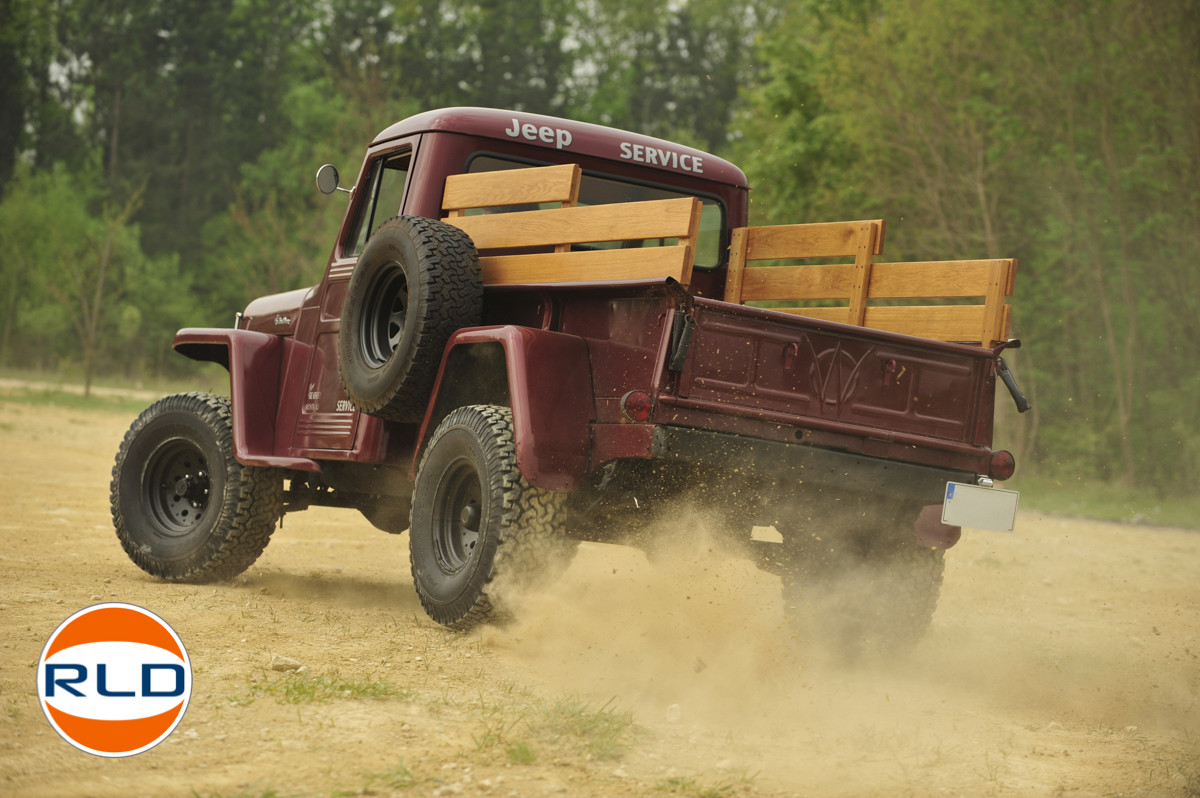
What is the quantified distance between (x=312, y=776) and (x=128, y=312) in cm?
4105

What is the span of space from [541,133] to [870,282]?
190 cm

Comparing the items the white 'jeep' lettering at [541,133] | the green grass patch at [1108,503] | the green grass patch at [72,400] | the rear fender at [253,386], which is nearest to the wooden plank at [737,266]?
the white 'jeep' lettering at [541,133]

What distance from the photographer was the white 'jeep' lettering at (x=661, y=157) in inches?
274

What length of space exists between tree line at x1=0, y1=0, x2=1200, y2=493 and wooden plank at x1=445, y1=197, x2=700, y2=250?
612 inches

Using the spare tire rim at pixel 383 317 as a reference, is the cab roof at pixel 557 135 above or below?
above

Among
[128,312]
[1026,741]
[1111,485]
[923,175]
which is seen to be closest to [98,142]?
[128,312]

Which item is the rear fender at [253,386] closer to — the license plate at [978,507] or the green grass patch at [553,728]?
the green grass patch at [553,728]

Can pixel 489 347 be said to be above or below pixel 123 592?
above

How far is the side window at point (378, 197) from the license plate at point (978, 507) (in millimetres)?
3344

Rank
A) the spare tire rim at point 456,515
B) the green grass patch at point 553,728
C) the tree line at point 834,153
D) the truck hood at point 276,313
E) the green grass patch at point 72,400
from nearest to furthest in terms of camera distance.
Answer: the green grass patch at point 553,728 → the spare tire rim at point 456,515 → the truck hood at point 276,313 → the tree line at point 834,153 → the green grass patch at point 72,400

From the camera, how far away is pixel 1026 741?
464 cm

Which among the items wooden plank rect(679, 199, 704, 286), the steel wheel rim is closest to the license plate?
A: wooden plank rect(679, 199, 704, 286)

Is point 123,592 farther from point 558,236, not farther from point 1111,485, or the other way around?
point 1111,485

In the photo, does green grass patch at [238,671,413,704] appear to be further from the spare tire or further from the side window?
the side window
